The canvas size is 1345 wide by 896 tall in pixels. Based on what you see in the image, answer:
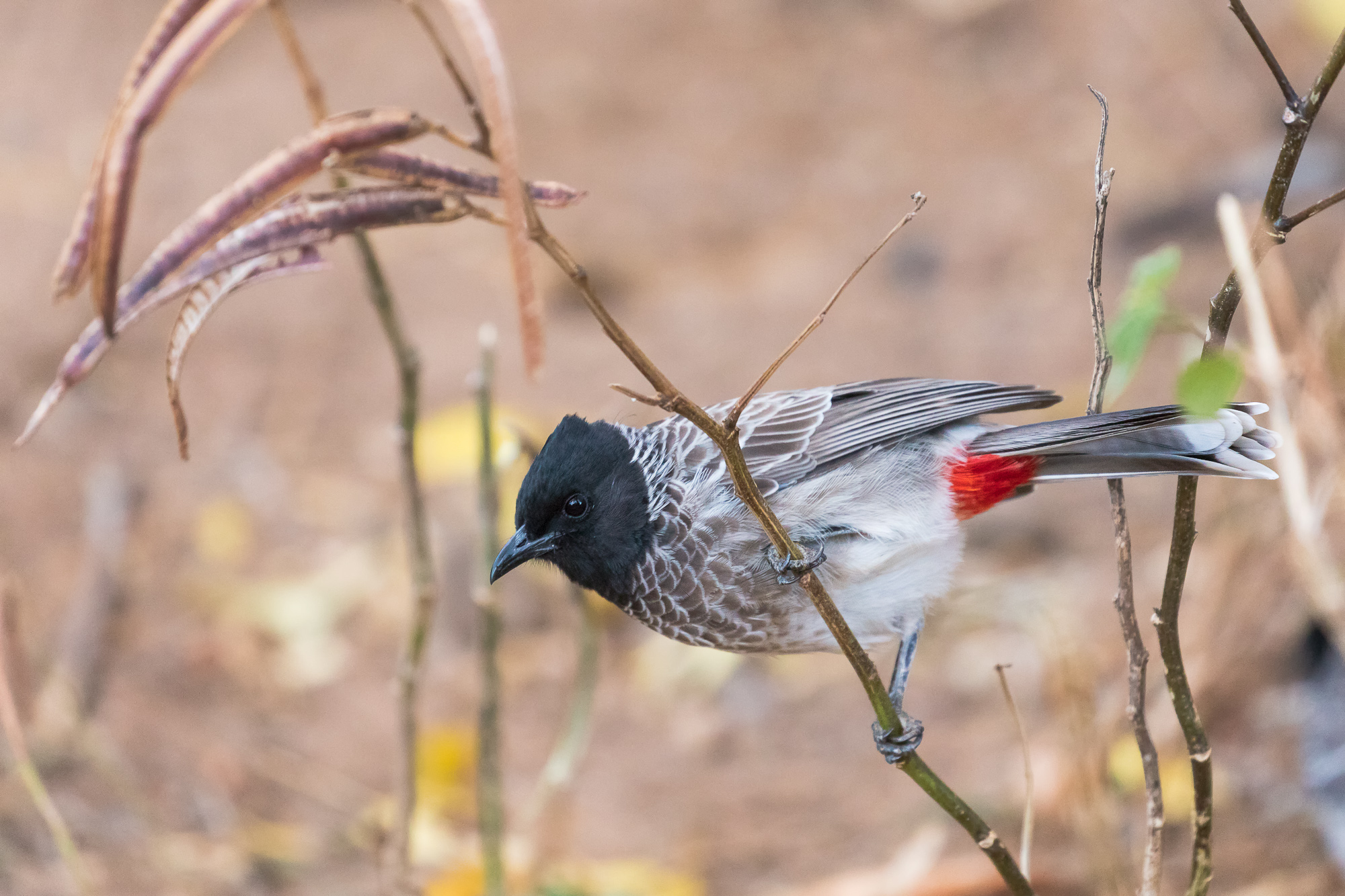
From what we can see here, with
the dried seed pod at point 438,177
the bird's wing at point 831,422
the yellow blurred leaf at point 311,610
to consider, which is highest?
the dried seed pod at point 438,177

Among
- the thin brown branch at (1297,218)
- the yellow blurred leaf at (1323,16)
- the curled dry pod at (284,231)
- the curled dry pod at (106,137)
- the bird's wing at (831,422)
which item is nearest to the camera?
the curled dry pod at (106,137)

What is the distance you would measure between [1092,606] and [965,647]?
1.72 feet

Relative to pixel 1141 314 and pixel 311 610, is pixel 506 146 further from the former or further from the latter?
pixel 311 610

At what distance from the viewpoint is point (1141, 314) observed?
5.26 feet

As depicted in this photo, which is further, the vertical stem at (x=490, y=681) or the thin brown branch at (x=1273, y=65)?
the vertical stem at (x=490, y=681)

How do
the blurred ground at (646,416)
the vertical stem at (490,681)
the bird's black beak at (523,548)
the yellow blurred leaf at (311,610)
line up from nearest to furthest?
the bird's black beak at (523,548), the vertical stem at (490,681), the blurred ground at (646,416), the yellow blurred leaf at (311,610)

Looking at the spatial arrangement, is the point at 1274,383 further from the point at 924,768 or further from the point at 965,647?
the point at 965,647

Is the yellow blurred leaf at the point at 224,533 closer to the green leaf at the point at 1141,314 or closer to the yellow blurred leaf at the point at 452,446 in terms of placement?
the yellow blurred leaf at the point at 452,446

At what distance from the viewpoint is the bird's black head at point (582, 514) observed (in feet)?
7.09

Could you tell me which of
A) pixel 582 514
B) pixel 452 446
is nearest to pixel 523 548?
pixel 582 514

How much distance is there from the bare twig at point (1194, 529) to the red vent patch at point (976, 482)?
2.29 ft

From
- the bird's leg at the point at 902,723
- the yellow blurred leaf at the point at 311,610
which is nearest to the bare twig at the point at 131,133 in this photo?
the bird's leg at the point at 902,723

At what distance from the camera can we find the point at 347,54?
8273 mm

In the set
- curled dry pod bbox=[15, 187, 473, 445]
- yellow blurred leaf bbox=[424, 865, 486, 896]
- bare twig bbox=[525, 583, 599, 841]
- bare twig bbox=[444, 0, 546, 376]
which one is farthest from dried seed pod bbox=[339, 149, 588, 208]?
yellow blurred leaf bbox=[424, 865, 486, 896]
